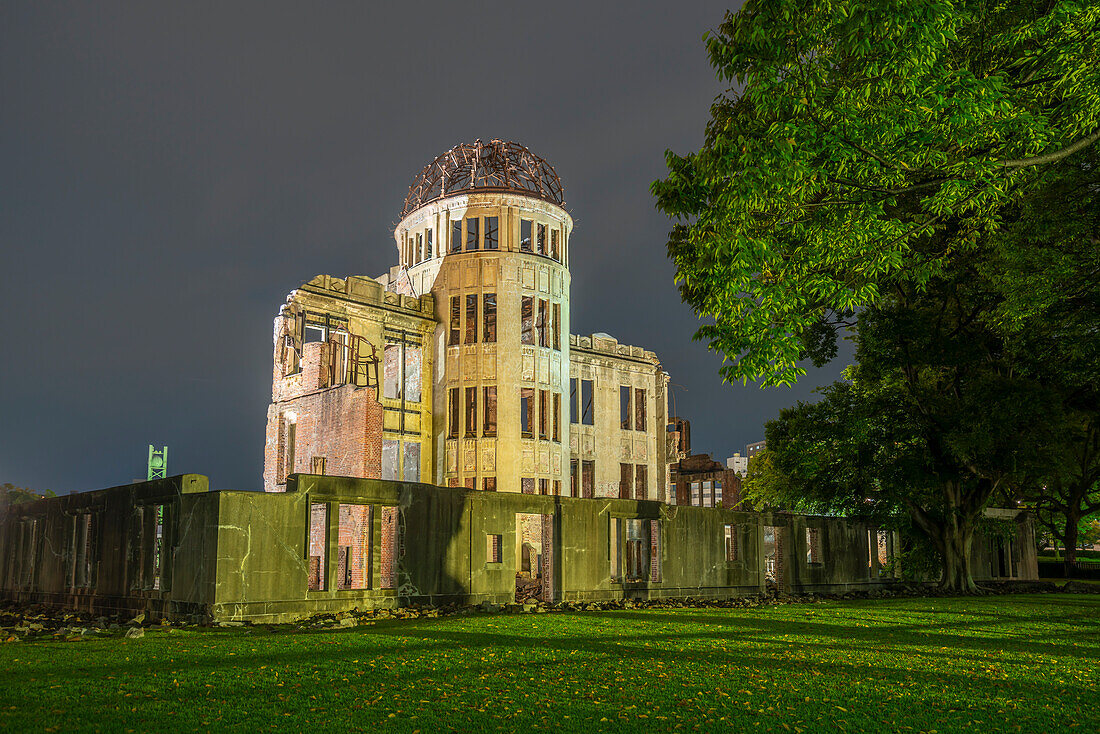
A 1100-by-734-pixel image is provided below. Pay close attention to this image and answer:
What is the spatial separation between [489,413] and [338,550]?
47.8 feet

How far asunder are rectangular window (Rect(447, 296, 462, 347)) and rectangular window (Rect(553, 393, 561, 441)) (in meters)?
4.42

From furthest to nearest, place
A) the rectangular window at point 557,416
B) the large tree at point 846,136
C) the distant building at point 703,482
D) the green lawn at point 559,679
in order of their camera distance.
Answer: the distant building at point 703,482
the rectangular window at point 557,416
the large tree at point 846,136
the green lawn at point 559,679

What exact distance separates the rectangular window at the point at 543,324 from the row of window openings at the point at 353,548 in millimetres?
10973

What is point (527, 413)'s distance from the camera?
33906 millimetres

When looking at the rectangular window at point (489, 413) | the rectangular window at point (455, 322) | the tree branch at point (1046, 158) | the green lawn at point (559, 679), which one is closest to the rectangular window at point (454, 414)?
the rectangular window at point (489, 413)

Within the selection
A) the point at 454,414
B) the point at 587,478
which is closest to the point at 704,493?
the point at 587,478

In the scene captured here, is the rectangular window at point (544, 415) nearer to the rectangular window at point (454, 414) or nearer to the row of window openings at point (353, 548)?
the rectangular window at point (454, 414)

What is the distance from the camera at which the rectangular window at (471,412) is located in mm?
32969

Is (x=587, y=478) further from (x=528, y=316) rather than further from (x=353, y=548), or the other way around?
(x=353, y=548)

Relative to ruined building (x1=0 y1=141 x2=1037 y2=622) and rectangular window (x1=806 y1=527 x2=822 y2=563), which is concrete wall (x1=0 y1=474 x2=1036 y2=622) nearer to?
ruined building (x1=0 y1=141 x2=1037 y2=622)

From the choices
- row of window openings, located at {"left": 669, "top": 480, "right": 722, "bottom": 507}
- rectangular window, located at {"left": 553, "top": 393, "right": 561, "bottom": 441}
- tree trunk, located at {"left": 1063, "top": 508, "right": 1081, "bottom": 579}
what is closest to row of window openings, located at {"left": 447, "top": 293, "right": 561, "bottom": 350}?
rectangular window, located at {"left": 553, "top": 393, "right": 561, "bottom": 441}

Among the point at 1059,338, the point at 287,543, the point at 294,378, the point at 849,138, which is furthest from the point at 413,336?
the point at 849,138

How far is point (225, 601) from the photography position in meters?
14.8

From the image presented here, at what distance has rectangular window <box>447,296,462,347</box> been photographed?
33594 millimetres
